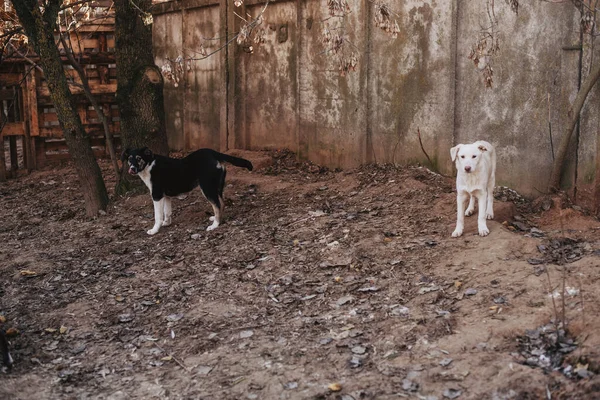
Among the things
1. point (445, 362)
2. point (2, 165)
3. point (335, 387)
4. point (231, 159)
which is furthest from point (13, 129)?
point (445, 362)

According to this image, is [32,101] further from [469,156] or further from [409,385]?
[409,385]

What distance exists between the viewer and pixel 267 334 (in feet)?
20.2

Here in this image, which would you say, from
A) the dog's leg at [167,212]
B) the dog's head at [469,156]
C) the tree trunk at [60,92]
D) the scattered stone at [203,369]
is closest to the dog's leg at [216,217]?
the dog's leg at [167,212]

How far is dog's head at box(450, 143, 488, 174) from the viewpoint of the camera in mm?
7043

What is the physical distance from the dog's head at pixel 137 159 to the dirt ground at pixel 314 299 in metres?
0.81

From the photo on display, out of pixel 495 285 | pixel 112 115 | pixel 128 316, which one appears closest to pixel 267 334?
pixel 128 316

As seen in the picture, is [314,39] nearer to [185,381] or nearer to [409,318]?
[409,318]

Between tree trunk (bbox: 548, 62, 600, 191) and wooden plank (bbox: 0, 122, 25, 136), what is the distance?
363 inches

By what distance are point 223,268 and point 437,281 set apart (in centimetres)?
223

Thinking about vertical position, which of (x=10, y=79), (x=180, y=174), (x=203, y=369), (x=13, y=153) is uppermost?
(x=10, y=79)

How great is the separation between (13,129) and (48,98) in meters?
0.81

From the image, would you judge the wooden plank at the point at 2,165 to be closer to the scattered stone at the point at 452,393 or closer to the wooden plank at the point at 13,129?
the wooden plank at the point at 13,129

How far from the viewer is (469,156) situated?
279 inches

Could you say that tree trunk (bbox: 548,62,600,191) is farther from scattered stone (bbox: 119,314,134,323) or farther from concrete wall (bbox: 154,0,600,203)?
scattered stone (bbox: 119,314,134,323)
